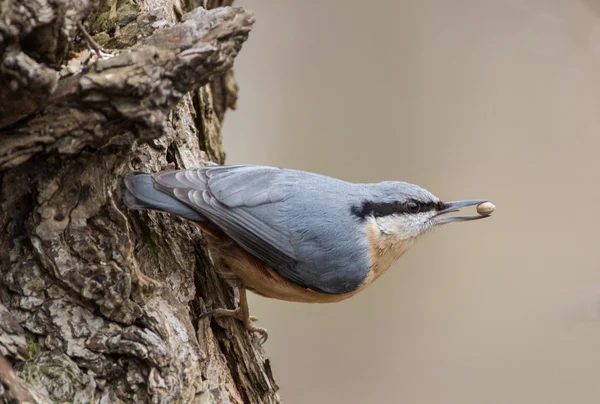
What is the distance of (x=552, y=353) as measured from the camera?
4453 millimetres

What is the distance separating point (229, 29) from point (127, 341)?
3.22ft

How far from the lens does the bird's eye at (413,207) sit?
114 inches

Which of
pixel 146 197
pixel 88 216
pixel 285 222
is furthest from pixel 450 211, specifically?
pixel 88 216

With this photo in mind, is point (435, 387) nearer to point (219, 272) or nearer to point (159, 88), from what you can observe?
point (219, 272)

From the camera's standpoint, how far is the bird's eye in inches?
114

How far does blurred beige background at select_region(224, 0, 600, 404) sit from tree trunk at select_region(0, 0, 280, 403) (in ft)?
9.09

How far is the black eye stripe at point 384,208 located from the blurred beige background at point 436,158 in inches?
67.9

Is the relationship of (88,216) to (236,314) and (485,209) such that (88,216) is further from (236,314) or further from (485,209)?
(485,209)

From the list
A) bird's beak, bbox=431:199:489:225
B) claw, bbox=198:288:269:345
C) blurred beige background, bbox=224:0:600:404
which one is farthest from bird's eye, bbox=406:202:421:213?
blurred beige background, bbox=224:0:600:404

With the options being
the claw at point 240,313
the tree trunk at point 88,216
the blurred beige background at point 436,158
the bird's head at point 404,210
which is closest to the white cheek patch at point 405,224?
the bird's head at point 404,210

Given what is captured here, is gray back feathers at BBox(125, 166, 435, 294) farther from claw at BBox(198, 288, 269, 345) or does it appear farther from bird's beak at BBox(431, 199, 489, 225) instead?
bird's beak at BBox(431, 199, 489, 225)

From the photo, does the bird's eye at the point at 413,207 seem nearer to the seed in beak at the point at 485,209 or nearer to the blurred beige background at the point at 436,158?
the seed in beak at the point at 485,209

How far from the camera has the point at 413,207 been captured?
9.57 feet

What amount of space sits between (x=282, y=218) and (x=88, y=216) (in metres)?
0.75
